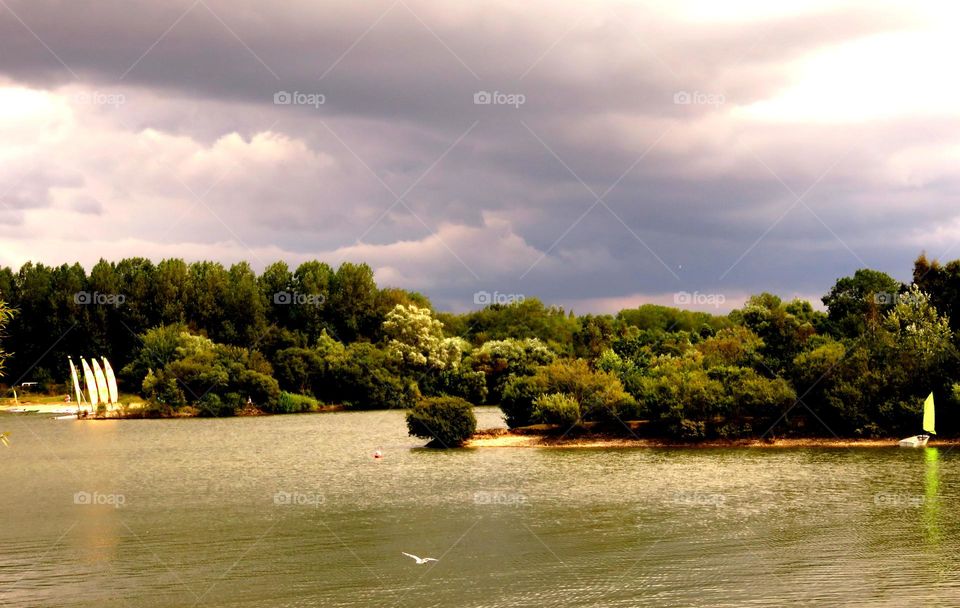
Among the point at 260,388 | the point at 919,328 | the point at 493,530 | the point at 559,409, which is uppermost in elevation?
the point at 919,328

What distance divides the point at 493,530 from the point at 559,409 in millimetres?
25462

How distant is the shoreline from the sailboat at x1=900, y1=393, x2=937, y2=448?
2.48ft

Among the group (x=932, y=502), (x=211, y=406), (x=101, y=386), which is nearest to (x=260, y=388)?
(x=211, y=406)

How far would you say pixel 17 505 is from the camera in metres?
32.7

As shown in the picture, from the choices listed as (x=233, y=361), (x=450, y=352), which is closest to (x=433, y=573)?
(x=233, y=361)

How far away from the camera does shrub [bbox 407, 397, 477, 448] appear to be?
49.0 meters

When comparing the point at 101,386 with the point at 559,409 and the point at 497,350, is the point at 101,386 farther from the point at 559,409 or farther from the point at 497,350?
the point at 559,409

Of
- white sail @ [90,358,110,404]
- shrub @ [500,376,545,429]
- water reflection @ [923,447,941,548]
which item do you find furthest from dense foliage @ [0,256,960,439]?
water reflection @ [923,447,941,548]

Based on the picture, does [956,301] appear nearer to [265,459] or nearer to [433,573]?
[265,459]

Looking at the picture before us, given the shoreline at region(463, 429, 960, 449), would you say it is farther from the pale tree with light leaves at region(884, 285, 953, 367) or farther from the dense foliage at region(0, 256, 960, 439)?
the pale tree with light leaves at region(884, 285, 953, 367)

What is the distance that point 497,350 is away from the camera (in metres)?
81.7

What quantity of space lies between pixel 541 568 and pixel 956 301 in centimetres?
4308

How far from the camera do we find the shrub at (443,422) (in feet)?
161

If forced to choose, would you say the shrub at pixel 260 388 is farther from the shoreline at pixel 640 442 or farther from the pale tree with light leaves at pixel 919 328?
the pale tree with light leaves at pixel 919 328
